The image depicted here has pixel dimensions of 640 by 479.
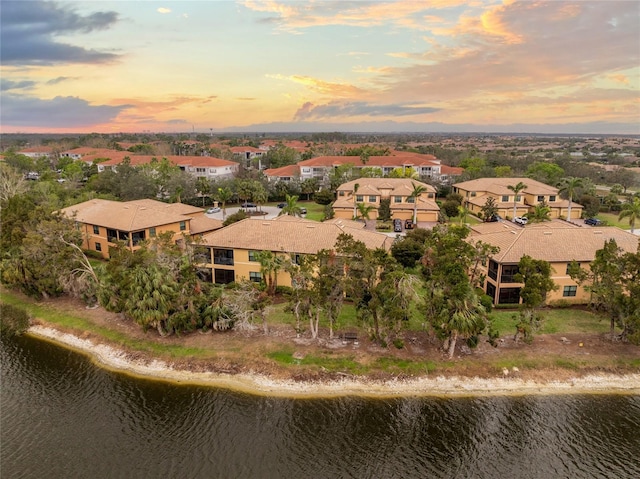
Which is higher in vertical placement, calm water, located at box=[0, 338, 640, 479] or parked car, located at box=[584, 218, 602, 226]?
parked car, located at box=[584, 218, 602, 226]

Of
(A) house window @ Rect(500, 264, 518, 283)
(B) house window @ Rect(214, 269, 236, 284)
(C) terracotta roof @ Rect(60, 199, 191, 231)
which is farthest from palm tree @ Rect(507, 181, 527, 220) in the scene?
(C) terracotta roof @ Rect(60, 199, 191, 231)

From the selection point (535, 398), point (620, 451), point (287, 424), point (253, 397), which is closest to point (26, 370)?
point (253, 397)

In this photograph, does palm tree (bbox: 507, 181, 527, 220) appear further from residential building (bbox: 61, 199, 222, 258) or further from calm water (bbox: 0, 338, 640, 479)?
residential building (bbox: 61, 199, 222, 258)

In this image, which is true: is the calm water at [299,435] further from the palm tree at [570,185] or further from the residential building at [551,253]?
the palm tree at [570,185]

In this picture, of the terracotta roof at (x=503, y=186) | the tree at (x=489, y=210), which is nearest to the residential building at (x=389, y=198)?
the tree at (x=489, y=210)

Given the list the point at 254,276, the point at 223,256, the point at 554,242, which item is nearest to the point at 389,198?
the point at 554,242

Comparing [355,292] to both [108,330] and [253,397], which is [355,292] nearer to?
[253,397]
